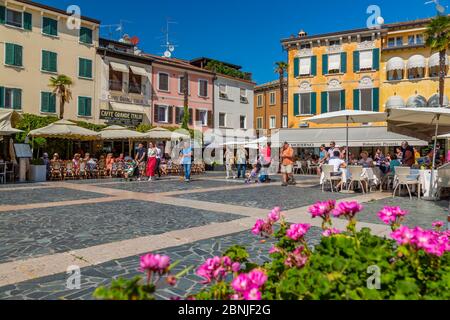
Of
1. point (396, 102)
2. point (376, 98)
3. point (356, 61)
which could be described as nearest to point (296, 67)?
point (356, 61)

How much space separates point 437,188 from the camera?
34.1 ft

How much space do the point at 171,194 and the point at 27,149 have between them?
9401mm

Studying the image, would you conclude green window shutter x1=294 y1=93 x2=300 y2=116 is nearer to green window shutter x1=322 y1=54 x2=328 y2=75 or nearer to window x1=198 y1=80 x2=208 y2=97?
green window shutter x1=322 y1=54 x2=328 y2=75

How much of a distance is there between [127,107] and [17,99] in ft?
26.6

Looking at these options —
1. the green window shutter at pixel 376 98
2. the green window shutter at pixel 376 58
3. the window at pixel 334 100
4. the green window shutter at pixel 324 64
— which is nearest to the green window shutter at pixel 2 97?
the green window shutter at pixel 324 64

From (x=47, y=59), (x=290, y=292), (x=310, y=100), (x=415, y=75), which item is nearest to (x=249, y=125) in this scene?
(x=310, y=100)

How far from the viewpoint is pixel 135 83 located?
30766mm

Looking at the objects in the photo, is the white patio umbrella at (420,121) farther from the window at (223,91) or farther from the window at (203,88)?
the window at (223,91)

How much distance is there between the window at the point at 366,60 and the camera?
93.8ft

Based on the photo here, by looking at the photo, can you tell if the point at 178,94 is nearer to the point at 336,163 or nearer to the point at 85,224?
the point at 336,163

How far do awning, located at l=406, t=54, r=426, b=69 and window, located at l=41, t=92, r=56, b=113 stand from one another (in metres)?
26.0

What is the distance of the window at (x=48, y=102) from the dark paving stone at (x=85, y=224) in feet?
65.1

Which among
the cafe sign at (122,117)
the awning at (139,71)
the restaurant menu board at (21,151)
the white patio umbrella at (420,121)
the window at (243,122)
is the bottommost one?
the restaurant menu board at (21,151)
